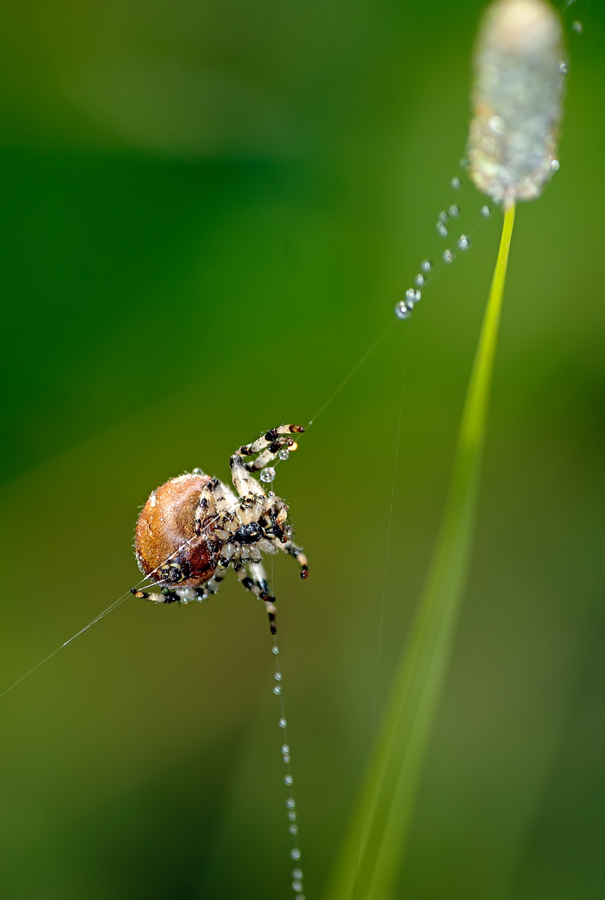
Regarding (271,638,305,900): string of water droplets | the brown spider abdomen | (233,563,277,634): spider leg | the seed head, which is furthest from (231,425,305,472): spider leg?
the seed head

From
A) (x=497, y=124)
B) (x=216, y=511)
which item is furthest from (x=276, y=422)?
(x=497, y=124)

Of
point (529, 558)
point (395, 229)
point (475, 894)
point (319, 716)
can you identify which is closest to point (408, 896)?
point (475, 894)

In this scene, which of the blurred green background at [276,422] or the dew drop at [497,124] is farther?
the blurred green background at [276,422]

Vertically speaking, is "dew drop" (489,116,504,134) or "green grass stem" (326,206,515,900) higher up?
"dew drop" (489,116,504,134)

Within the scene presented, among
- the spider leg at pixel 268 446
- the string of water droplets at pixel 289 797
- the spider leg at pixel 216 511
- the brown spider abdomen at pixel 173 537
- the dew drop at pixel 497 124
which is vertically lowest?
the string of water droplets at pixel 289 797

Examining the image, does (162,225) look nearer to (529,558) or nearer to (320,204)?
(320,204)

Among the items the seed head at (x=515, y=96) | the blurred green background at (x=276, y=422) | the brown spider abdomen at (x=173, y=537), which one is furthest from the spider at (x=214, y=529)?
the seed head at (x=515, y=96)

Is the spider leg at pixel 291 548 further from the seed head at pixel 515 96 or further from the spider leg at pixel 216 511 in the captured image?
the seed head at pixel 515 96

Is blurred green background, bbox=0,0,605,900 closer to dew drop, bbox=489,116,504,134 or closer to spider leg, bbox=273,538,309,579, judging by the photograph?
spider leg, bbox=273,538,309,579
